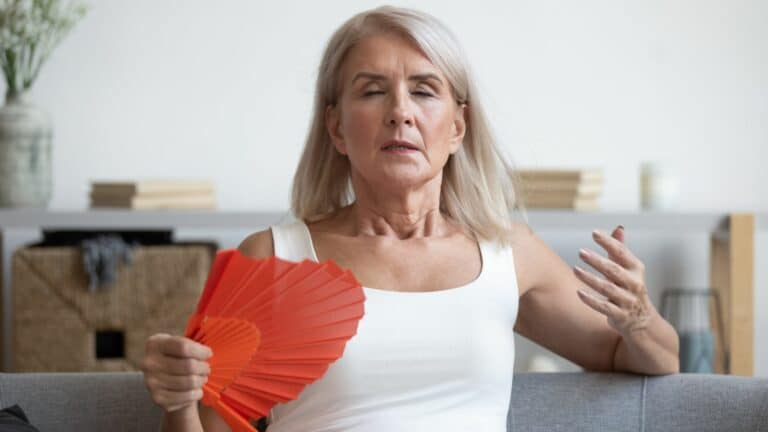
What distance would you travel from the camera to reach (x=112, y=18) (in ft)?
13.1

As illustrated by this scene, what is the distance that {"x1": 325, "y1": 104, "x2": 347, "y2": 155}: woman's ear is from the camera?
1.91 metres

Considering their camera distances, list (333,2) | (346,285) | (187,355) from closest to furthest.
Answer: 1. (187,355)
2. (346,285)
3. (333,2)

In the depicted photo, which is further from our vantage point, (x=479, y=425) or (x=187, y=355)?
(x=479, y=425)

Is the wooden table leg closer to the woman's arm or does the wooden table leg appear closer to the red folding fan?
the woman's arm

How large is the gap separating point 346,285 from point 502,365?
0.33 meters

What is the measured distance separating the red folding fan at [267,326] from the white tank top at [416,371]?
4.9 inches

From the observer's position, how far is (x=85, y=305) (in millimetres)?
3523

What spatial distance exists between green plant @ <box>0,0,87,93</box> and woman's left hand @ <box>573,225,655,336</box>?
8.21ft

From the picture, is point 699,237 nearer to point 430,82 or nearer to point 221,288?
point 430,82

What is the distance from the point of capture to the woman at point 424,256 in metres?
1.70

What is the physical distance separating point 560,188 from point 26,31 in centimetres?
173

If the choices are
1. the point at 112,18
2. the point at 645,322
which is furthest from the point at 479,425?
the point at 112,18

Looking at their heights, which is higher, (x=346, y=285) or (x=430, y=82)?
(x=430, y=82)

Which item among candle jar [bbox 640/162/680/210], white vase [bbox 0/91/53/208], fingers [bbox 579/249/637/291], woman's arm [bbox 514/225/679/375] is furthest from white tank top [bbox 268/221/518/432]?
white vase [bbox 0/91/53/208]
